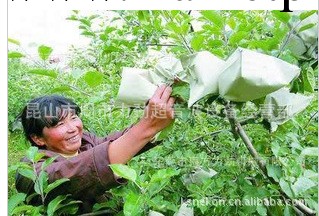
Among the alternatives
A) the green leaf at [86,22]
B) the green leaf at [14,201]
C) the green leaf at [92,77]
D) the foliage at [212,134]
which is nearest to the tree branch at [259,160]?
the foliage at [212,134]

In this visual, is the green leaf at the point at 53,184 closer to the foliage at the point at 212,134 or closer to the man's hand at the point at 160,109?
the foliage at the point at 212,134

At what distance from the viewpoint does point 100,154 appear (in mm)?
779

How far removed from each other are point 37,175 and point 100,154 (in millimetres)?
116

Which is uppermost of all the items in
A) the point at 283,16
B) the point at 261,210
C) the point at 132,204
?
the point at 283,16

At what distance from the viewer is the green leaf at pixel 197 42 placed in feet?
2.45

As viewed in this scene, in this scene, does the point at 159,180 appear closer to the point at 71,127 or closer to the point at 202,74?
the point at 202,74

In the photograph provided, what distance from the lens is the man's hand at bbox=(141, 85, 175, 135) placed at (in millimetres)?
720

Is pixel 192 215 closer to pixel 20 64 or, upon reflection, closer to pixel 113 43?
pixel 113 43

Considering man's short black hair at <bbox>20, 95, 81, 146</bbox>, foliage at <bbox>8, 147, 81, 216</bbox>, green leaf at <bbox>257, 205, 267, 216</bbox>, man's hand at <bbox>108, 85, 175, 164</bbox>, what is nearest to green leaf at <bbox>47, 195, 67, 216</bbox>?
foliage at <bbox>8, 147, 81, 216</bbox>

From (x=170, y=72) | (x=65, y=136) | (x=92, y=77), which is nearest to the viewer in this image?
(x=170, y=72)

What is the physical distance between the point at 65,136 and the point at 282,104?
456mm

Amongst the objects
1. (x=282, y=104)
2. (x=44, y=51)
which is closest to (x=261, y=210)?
(x=282, y=104)

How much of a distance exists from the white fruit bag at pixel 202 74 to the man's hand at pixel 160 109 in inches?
2.0

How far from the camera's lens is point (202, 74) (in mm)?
660
